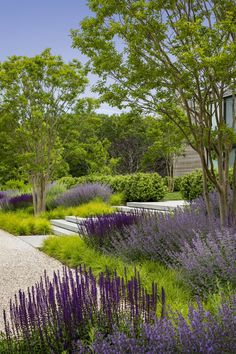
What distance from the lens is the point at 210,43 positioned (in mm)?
5559

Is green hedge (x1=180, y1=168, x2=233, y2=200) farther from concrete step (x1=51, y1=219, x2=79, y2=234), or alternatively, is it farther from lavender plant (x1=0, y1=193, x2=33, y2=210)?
lavender plant (x1=0, y1=193, x2=33, y2=210)

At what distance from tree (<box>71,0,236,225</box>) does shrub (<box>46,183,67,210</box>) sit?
352 inches

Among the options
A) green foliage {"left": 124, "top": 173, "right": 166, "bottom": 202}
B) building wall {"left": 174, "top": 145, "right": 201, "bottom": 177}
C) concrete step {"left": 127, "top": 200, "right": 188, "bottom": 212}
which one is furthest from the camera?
building wall {"left": 174, "top": 145, "right": 201, "bottom": 177}

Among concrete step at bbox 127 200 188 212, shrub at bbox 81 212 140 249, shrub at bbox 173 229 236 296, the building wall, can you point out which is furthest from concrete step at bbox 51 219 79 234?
the building wall

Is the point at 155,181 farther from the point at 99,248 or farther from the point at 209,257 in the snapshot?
the point at 209,257

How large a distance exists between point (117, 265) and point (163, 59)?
285cm

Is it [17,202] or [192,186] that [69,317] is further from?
[17,202]

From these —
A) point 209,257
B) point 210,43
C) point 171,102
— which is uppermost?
A: point 210,43

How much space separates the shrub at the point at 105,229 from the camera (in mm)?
7087

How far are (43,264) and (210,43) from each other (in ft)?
13.6

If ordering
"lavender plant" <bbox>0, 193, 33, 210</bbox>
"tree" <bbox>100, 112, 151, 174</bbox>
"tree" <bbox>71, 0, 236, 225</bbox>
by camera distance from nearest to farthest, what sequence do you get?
1. "tree" <bbox>71, 0, 236, 225</bbox>
2. "lavender plant" <bbox>0, 193, 33, 210</bbox>
3. "tree" <bbox>100, 112, 151, 174</bbox>

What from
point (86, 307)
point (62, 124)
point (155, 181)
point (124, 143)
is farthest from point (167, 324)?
point (124, 143)

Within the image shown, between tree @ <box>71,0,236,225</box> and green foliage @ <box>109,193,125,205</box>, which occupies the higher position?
tree @ <box>71,0,236,225</box>

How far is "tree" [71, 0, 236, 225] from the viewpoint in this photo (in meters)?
5.73
